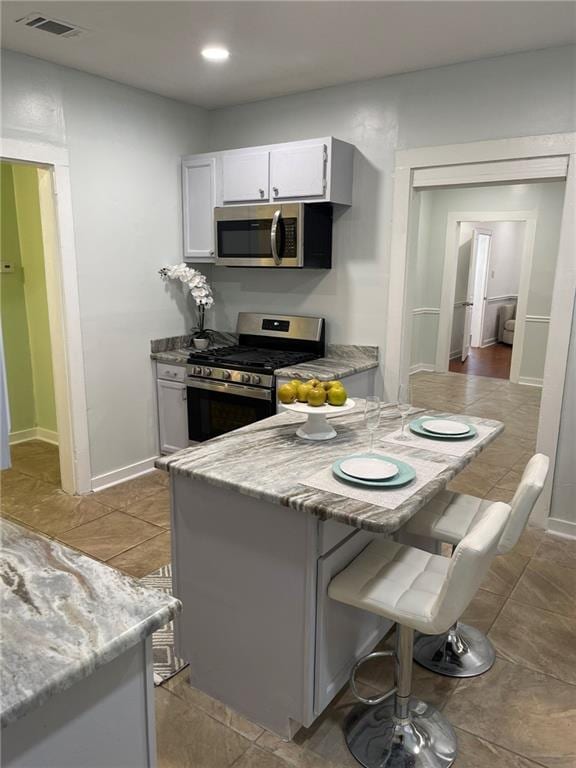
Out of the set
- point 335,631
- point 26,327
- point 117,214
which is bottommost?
point 335,631

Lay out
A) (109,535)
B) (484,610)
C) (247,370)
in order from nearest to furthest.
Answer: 1. (484,610)
2. (109,535)
3. (247,370)

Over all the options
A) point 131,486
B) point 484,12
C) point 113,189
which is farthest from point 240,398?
point 484,12

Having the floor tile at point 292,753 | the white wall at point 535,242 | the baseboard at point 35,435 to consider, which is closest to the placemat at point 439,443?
the floor tile at point 292,753

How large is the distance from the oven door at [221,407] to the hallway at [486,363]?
16.8 ft

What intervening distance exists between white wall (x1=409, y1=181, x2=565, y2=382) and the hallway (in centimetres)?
80

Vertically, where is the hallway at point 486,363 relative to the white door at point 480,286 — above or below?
below

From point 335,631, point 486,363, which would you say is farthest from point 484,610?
point 486,363

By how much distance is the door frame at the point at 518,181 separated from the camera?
3.07 metres

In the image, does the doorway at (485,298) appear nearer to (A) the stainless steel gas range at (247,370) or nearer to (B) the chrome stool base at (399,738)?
(A) the stainless steel gas range at (247,370)

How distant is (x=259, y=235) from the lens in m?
3.85

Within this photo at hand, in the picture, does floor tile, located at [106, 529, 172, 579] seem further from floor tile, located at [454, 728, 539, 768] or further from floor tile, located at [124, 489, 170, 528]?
floor tile, located at [454, 728, 539, 768]

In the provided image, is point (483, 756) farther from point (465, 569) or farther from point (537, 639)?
point (465, 569)

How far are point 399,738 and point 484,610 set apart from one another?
3.17ft

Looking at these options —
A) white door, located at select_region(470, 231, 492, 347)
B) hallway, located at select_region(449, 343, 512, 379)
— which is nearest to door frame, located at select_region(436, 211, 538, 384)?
hallway, located at select_region(449, 343, 512, 379)
